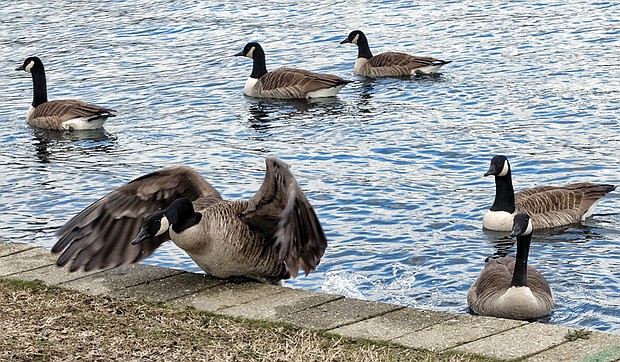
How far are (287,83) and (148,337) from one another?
1420cm

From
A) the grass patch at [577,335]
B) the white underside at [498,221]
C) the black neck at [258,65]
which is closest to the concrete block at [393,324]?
the grass patch at [577,335]

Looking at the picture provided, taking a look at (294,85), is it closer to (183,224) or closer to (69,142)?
(69,142)

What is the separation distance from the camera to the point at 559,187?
44.3 ft

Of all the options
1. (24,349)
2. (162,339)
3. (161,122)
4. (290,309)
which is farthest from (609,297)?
(161,122)

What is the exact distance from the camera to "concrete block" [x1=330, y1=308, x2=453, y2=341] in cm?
650

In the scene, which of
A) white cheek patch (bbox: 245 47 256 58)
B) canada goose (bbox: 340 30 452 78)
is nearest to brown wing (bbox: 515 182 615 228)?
canada goose (bbox: 340 30 452 78)

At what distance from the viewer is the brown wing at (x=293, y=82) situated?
20.0 metres

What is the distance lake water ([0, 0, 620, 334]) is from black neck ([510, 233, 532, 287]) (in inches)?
17.1

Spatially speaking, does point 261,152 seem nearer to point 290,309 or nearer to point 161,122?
point 161,122

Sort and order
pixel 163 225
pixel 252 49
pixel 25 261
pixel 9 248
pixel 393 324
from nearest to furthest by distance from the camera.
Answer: pixel 393 324, pixel 163 225, pixel 25 261, pixel 9 248, pixel 252 49

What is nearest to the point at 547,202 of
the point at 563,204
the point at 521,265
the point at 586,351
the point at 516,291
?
the point at 563,204

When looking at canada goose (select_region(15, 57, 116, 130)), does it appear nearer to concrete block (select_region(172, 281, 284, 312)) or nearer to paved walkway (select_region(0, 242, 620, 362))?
paved walkway (select_region(0, 242, 620, 362))

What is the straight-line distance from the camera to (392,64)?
70.1 ft

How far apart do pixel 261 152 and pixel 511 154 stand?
11.3 feet
